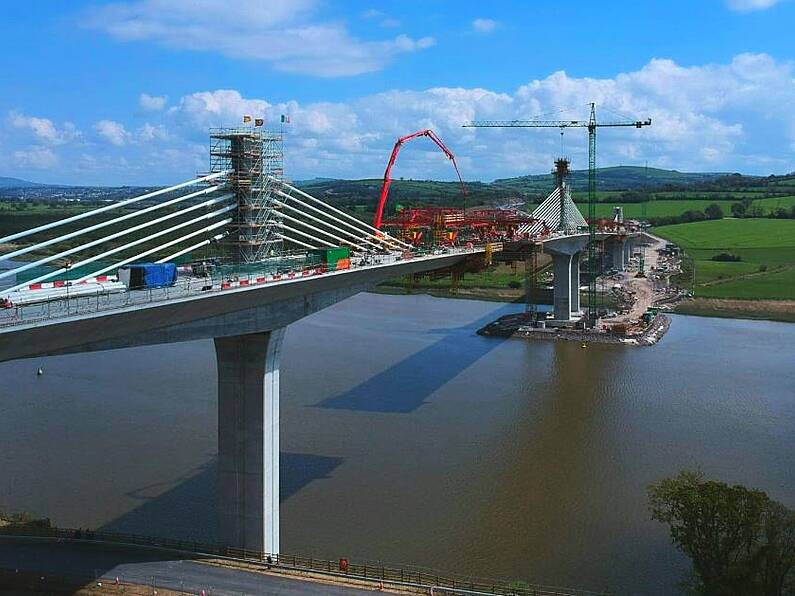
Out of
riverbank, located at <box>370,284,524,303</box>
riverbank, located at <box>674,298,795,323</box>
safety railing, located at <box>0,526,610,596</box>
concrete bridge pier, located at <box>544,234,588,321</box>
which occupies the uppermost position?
concrete bridge pier, located at <box>544,234,588,321</box>

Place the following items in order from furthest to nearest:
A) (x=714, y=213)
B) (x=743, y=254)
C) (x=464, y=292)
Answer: (x=714, y=213) → (x=743, y=254) → (x=464, y=292)

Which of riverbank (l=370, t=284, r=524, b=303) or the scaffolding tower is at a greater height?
the scaffolding tower

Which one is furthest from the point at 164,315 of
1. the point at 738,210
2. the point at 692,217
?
the point at 738,210

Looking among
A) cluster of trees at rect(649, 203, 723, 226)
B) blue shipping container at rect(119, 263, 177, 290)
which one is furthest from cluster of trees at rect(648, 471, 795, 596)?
cluster of trees at rect(649, 203, 723, 226)

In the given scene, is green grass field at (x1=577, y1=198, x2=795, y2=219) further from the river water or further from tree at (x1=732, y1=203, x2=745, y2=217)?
the river water

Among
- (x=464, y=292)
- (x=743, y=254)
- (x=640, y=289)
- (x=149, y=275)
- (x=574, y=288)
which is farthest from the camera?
(x=743, y=254)

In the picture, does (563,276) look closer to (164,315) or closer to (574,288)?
(574,288)
